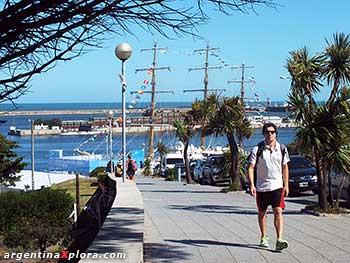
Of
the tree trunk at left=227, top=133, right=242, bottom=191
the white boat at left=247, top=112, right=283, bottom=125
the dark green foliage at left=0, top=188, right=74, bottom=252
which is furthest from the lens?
the white boat at left=247, top=112, right=283, bottom=125

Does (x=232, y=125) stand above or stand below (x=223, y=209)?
above

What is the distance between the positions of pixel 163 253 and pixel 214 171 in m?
23.5

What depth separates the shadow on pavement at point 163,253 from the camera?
7992 mm

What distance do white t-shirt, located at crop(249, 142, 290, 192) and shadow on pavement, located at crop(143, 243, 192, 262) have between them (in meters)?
1.33

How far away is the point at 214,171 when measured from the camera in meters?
31.8

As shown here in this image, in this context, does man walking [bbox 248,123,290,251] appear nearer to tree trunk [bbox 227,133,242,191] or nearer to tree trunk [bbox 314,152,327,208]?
tree trunk [bbox 314,152,327,208]

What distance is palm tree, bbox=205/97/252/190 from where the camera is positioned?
23.6m

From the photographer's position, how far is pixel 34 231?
42.7 ft

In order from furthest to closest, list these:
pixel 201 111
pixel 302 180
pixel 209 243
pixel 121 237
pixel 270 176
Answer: pixel 201 111
pixel 302 180
pixel 209 243
pixel 270 176
pixel 121 237

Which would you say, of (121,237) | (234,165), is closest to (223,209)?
(121,237)

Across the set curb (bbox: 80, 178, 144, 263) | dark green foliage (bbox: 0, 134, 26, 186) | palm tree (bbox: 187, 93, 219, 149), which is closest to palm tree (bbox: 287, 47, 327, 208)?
curb (bbox: 80, 178, 144, 263)

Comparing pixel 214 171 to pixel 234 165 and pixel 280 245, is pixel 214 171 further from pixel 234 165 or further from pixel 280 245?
pixel 280 245

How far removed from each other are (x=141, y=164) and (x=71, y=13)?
5837cm

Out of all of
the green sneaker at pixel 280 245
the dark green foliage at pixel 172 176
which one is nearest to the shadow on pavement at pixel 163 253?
the green sneaker at pixel 280 245
